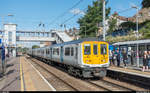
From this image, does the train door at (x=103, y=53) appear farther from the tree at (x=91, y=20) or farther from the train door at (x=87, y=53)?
the tree at (x=91, y=20)

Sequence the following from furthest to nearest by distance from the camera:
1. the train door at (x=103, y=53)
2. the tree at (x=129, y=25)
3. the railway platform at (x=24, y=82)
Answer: the tree at (x=129, y=25), the train door at (x=103, y=53), the railway platform at (x=24, y=82)

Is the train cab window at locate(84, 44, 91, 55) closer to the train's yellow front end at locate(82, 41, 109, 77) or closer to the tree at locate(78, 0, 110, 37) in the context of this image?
the train's yellow front end at locate(82, 41, 109, 77)

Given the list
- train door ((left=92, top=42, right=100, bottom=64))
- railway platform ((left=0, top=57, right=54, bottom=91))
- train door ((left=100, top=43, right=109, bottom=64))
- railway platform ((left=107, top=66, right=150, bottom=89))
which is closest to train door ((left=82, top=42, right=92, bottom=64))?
train door ((left=92, top=42, right=100, bottom=64))

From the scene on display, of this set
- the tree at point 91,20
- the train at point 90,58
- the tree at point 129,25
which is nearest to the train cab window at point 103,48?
the train at point 90,58

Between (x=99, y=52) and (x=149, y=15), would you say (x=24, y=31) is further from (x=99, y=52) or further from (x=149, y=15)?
(x=99, y=52)

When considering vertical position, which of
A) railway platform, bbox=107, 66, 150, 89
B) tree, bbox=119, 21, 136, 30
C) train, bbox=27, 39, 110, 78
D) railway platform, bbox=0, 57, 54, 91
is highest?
tree, bbox=119, 21, 136, 30

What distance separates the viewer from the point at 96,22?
4166 centimetres

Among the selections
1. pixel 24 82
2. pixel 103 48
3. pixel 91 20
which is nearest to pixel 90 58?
pixel 103 48

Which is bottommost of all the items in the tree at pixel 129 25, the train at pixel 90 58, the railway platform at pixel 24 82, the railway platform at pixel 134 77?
the railway platform at pixel 24 82

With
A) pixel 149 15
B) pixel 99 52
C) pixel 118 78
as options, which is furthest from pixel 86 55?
pixel 149 15

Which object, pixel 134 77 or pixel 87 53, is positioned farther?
pixel 87 53

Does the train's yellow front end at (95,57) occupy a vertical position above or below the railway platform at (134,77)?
above

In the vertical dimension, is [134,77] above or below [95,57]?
below

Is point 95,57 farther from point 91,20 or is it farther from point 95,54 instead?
point 91,20
